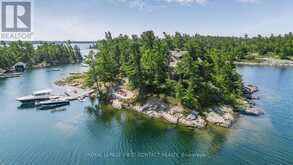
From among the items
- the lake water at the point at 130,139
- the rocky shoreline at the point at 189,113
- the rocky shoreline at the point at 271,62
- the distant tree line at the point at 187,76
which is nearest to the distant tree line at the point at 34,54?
the lake water at the point at 130,139

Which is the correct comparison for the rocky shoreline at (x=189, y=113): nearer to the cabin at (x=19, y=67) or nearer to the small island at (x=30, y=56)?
the cabin at (x=19, y=67)

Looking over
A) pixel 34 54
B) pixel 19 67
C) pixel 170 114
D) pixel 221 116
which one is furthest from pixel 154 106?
pixel 34 54

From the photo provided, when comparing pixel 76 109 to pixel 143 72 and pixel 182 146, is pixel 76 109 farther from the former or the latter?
pixel 182 146

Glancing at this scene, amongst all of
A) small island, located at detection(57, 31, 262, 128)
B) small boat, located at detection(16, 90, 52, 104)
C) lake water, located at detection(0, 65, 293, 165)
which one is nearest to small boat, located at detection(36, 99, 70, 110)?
lake water, located at detection(0, 65, 293, 165)

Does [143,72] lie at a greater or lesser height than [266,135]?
greater

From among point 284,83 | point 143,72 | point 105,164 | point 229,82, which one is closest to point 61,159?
point 105,164

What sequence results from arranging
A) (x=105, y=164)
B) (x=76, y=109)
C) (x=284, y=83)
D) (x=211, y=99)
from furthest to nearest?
(x=284, y=83) → (x=76, y=109) → (x=211, y=99) → (x=105, y=164)
